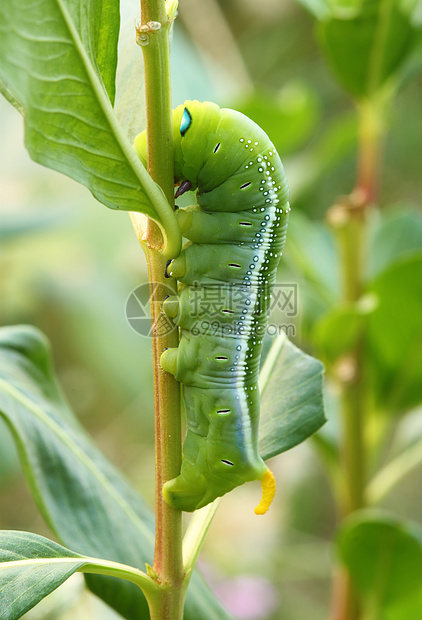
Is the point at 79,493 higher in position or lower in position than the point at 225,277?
lower

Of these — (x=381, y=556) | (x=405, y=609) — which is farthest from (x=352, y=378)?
(x=405, y=609)

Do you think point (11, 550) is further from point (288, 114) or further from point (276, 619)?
point (276, 619)

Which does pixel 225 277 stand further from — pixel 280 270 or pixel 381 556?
pixel 280 270

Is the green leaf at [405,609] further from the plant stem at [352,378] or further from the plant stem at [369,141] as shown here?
the plant stem at [369,141]

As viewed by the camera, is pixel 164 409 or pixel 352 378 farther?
pixel 352 378

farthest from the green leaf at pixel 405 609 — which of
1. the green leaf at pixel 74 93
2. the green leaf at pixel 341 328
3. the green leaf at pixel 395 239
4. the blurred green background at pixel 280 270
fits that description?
the green leaf at pixel 74 93

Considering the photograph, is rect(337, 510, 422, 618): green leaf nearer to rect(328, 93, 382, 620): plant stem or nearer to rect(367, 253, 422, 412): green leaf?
rect(328, 93, 382, 620): plant stem

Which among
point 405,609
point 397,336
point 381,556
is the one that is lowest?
point 405,609

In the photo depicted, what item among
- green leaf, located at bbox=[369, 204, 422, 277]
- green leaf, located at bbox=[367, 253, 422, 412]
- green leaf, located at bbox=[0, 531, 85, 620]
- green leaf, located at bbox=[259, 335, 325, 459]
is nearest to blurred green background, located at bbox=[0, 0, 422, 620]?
green leaf, located at bbox=[369, 204, 422, 277]
